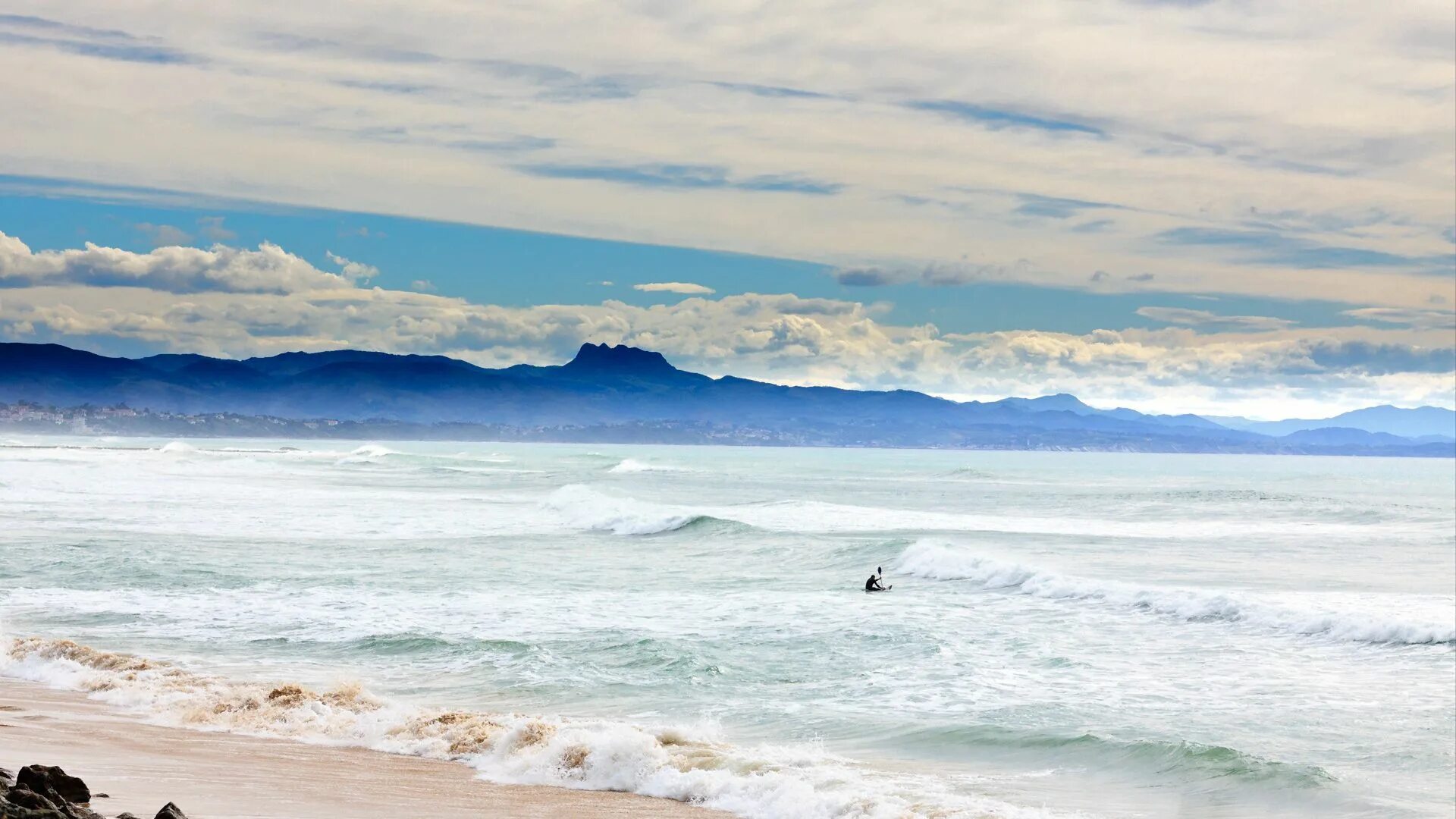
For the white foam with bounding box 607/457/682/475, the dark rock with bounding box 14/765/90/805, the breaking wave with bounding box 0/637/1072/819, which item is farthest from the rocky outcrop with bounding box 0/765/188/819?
the white foam with bounding box 607/457/682/475

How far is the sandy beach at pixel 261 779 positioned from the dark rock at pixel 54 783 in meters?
0.61

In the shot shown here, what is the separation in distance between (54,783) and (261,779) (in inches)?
108

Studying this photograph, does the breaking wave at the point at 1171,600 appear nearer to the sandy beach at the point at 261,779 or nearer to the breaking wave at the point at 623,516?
the breaking wave at the point at 623,516

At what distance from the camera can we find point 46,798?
7.43 meters

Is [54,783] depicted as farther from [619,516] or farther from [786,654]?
[619,516]

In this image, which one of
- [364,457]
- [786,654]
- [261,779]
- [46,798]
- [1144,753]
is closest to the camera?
[46,798]

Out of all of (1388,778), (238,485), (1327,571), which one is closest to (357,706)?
(1388,778)

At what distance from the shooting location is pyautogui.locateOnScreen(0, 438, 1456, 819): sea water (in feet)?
40.8

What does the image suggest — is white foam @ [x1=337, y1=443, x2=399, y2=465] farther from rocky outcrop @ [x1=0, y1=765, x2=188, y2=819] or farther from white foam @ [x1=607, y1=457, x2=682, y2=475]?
rocky outcrop @ [x1=0, y1=765, x2=188, y2=819]

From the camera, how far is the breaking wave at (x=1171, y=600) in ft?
69.2

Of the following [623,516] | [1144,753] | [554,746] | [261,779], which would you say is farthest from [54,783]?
[623,516]

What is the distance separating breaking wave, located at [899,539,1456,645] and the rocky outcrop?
18734 mm

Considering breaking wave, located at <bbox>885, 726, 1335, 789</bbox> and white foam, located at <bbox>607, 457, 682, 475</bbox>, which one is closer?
breaking wave, located at <bbox>885, 726, 1335, 789</bbox>

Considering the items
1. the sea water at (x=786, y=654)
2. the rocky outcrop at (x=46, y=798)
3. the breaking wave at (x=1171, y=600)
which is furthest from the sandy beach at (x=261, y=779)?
the breaking wave at (x=1171, y=600)
